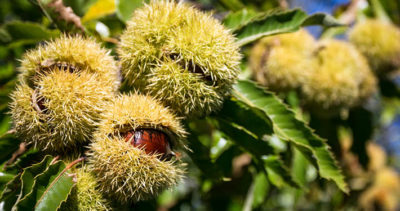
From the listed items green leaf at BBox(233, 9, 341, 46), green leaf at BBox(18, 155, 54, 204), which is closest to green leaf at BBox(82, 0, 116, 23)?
green leaf at BBox(233, 9, 341, 46)

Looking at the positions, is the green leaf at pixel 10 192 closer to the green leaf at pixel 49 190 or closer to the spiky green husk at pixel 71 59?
the green leaf at pixel 49 190

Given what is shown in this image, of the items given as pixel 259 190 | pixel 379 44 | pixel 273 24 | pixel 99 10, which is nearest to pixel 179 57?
pixel 273 24

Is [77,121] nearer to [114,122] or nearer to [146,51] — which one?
[114,122]

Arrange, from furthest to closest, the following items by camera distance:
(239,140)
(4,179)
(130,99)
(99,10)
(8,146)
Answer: (99,10) < (239,140) < (8,146) < (4,179) < (130,99)

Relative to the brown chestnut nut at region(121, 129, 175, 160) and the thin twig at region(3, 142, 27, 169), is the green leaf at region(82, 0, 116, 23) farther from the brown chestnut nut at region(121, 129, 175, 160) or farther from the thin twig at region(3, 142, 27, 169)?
the brown chestnut nut at region(121, 129, 175, 160)

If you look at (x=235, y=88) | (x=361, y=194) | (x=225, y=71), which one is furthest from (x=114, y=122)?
(x=361, y=194)

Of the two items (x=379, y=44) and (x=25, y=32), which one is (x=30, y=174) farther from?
(x=379, y=44)
